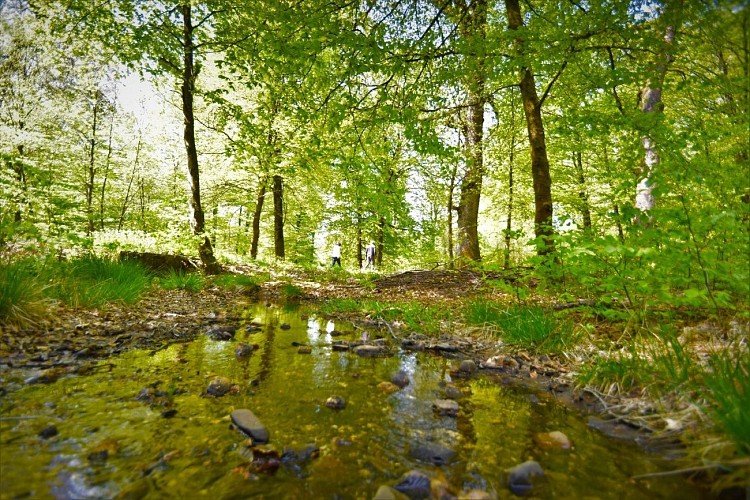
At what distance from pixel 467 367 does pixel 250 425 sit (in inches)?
98.4

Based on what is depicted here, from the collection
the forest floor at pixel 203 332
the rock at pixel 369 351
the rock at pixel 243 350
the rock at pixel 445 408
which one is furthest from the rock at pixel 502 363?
the rock at pixel 243 350

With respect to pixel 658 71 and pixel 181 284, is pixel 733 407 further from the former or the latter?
Answer: pixel 181 284

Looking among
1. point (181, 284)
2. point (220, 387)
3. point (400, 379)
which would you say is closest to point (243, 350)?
point (220, 387)

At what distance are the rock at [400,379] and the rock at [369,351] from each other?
792mm

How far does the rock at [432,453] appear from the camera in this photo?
2.11m

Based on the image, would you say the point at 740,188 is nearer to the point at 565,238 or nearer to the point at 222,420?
the point at 565,238

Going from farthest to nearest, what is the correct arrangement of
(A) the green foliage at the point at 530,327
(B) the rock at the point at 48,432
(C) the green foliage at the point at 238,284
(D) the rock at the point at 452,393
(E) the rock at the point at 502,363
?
(C) the green foliage at the point at 238,284 < (A) the green foliage at the point at 530,327 < (E) the rock at the point at 502,363 < (D) the rock at the point at 452,393 < (B) the rock at the point at 48,432

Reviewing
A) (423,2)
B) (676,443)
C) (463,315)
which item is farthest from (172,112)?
(676,443)

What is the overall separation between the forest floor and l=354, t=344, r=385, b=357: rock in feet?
2.93

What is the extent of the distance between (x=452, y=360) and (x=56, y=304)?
17.0 ft

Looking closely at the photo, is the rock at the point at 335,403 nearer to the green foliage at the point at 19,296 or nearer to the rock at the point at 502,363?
the rock at the point at 502,363

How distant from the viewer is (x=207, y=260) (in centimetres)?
1209

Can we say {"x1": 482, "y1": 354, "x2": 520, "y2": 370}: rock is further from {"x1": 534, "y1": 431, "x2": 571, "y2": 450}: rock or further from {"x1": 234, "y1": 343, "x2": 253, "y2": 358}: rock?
{"x1": 234, "y1": 343, "x2": 253, "y2": 358}: rock

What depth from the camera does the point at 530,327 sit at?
14.6ft
